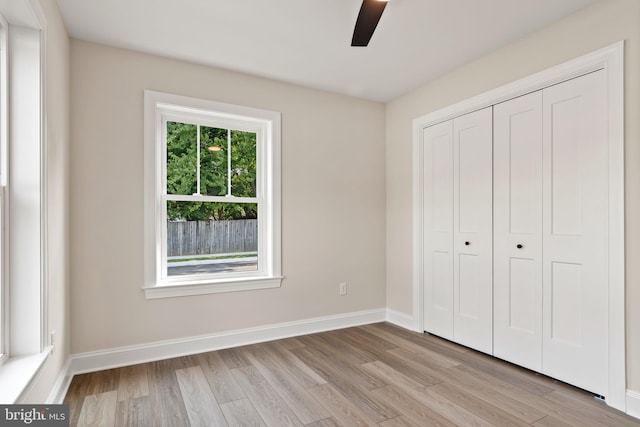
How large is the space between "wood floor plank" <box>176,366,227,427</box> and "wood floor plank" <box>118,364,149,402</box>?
231mm

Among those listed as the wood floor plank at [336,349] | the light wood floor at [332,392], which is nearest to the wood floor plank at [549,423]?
the light wood floor at [332,392]

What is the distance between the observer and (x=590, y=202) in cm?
231

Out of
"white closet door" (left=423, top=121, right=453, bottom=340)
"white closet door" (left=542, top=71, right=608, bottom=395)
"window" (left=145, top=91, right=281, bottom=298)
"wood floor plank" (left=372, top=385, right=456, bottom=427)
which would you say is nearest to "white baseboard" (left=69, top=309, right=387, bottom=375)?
"window" (left=145, top=91, right=281, bottom=298)

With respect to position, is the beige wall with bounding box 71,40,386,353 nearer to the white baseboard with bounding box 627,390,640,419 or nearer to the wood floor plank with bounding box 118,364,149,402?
the wood floor plank with bounding box 118,364,149,402

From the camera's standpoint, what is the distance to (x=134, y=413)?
6.91 feet

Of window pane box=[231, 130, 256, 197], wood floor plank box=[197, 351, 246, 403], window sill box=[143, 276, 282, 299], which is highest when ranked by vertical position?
window pane box=[231, 130, 256, 197]

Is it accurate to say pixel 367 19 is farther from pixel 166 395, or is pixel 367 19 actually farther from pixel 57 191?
pixel 166 395

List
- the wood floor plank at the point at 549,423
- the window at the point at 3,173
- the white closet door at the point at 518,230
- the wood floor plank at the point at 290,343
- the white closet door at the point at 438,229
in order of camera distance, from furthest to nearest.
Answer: the white closet door at the point at 438,229
the wood floor plank at the point at 290,343
the white closet door at the point at 518,230
the wood floor plank at the point at 549,423
the window at the point at 3,173

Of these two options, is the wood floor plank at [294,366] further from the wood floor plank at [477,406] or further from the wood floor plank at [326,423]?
the wood floor plank at [477,406]

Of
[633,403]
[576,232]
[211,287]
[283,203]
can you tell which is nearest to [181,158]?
[283,203]

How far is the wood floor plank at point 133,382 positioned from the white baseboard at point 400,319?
2.54 metres

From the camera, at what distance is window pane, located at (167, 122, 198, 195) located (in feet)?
10.2

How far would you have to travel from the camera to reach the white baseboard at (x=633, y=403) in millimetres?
2033

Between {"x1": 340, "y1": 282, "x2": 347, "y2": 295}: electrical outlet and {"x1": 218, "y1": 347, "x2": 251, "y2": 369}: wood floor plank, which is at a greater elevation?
{"x1": 340, "y1": 282, "x2": 347, "y2": 295}: electrical outlet
